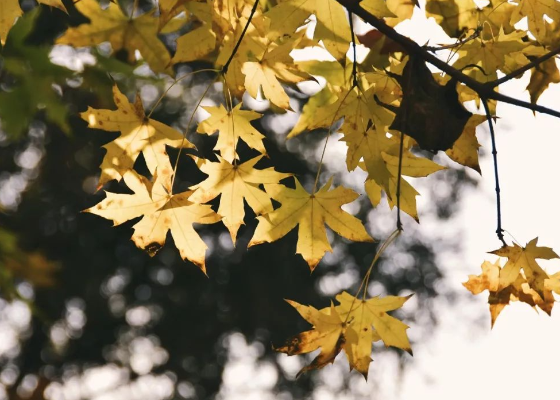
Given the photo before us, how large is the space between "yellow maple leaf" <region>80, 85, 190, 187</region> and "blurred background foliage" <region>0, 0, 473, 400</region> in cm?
330

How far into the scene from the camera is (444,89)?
875 millimetres

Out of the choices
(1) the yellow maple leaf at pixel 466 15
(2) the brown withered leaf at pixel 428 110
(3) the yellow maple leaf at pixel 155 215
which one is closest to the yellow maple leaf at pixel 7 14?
(3) the yellow maple leaf at pixel 155 215

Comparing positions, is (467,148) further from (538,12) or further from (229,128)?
(229,128)

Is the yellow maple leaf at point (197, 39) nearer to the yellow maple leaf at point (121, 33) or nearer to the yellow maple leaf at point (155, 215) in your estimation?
the yellow maple leaf at point (121, 33)

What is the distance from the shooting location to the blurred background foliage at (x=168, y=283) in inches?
188

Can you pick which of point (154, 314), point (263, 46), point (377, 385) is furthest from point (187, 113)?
point (263, 46)

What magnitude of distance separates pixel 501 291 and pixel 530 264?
0.08 metres

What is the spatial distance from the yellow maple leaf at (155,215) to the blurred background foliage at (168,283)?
3.33 metres

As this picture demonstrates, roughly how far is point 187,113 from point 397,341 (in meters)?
4.03

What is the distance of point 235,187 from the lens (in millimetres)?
1070

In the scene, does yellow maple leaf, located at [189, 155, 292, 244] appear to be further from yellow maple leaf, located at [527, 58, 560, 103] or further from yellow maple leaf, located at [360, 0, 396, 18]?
yellow maple leaf, located at [527, 58, 560, 103]

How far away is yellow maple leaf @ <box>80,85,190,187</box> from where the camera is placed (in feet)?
3.31

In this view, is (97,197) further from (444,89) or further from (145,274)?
(444,89)

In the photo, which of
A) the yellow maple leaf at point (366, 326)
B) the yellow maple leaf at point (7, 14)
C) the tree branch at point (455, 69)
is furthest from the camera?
the yellow maple leaf at point (366, 326)
